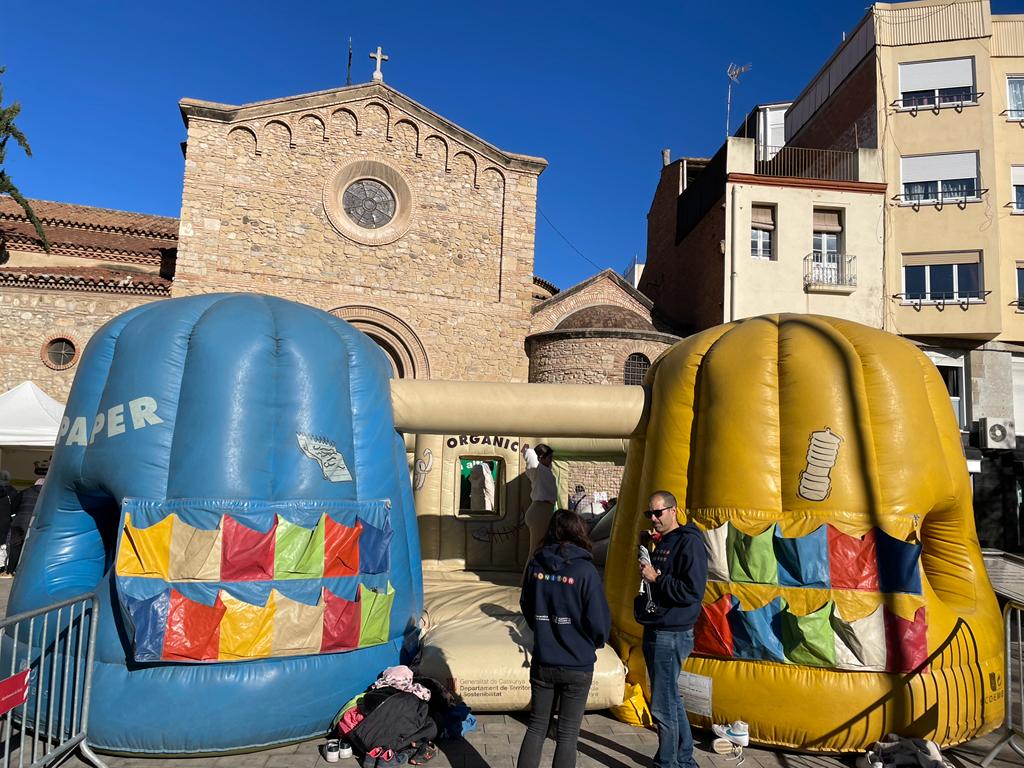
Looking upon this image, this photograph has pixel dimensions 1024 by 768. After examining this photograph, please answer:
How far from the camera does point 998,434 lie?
1580cm

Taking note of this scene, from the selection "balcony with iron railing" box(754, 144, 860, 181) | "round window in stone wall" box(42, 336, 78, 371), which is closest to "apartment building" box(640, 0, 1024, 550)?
"balcony with iron railing" box(754, 144, 860, 181)

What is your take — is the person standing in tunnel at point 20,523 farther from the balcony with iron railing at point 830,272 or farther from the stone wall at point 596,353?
the balcony with iron railing at point 830,272

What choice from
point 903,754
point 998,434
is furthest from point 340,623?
point 998,434

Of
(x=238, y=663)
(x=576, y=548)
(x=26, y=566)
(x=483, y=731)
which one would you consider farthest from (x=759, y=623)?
(x=26, y=566)

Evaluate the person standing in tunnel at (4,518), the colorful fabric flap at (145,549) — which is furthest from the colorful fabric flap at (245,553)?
the person standing in tunnel at (4,518)

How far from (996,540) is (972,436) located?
2426 mm

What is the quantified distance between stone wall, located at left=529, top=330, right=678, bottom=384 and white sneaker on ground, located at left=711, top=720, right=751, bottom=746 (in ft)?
46.6

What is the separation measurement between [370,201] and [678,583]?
690 inches

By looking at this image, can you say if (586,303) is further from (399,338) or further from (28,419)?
(28,419)

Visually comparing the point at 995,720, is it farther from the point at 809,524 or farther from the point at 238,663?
the point at 238,663

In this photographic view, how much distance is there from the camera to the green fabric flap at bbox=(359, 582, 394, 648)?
462 cm

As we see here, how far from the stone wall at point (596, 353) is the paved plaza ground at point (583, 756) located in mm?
14071

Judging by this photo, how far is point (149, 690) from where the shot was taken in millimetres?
4094

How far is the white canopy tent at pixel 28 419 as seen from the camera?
11984 mm
